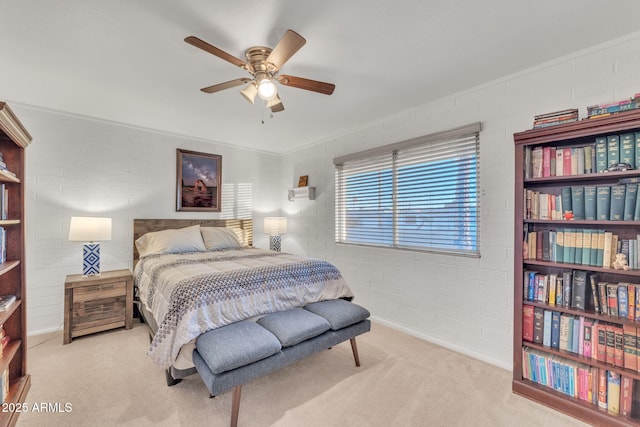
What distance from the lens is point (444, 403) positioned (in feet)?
6.31

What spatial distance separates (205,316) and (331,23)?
82.3 inches

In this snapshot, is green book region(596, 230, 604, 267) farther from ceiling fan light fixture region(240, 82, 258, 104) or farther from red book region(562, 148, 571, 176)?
ceiling fan light fixture region(240, 82, 258, 104)

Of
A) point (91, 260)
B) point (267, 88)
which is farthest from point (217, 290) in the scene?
point (91, 260)

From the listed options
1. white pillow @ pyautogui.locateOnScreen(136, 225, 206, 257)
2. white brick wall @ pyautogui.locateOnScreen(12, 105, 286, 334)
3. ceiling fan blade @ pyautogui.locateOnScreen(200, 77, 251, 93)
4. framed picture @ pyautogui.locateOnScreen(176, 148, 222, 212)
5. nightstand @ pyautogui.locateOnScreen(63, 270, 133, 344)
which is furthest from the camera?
framed picture @ pyautogui.locateOnScreen(176, 148, 222, 212)

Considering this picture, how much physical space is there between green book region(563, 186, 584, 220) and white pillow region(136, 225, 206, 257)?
12.2 feet

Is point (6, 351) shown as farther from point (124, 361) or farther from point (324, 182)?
point (324, 182)

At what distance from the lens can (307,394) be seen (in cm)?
202

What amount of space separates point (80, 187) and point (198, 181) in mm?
1348

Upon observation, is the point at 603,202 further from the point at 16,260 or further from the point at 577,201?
the point at 16,260

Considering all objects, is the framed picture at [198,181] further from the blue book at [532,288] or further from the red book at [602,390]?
the red book at [602,390]

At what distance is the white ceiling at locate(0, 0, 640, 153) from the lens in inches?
62.7

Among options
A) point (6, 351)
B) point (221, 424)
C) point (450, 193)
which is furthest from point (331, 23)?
point (6, 351)

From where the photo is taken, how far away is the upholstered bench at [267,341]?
5.52 feet

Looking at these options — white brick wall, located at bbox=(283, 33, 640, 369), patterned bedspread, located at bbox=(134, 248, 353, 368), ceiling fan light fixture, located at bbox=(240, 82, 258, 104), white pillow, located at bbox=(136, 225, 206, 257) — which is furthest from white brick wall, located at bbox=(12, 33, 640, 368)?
ceiling fan light fixture, located at bbox=(240, 82, 258, 104)
